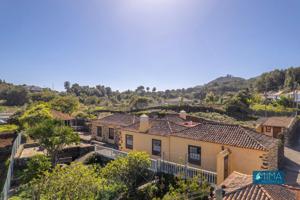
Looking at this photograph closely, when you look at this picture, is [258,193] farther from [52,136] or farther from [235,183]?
[52,136]

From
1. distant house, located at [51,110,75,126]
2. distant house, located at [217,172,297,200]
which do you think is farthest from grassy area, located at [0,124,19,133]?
distant house, located at [217,172,297,200]

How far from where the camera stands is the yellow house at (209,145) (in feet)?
48.1

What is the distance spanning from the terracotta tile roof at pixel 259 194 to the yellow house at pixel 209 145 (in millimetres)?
4308

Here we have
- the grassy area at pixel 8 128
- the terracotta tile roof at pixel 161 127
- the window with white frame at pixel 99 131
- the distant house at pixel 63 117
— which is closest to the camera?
the terracotta tile roof at pixel 161 127

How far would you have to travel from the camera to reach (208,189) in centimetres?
1280

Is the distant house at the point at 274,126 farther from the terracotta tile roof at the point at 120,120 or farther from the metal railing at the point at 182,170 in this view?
the metal railing at the point at 182,170

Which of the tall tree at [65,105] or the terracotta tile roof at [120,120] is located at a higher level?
the tall tree at [65,105]

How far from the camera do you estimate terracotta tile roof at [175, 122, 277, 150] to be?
15.0 meters

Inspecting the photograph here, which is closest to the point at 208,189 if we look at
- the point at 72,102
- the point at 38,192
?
the point at 38,192

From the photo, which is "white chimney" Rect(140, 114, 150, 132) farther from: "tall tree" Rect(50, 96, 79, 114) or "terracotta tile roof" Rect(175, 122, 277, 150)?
"tall tree" Rect(50, 96, 79, 114)

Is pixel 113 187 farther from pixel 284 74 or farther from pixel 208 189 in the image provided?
pixel 284 74

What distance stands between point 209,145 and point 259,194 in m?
6.87

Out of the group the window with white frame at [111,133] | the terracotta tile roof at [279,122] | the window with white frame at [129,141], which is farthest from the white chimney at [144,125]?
the terracotta tile roof at [279,122]

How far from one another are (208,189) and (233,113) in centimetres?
3759
